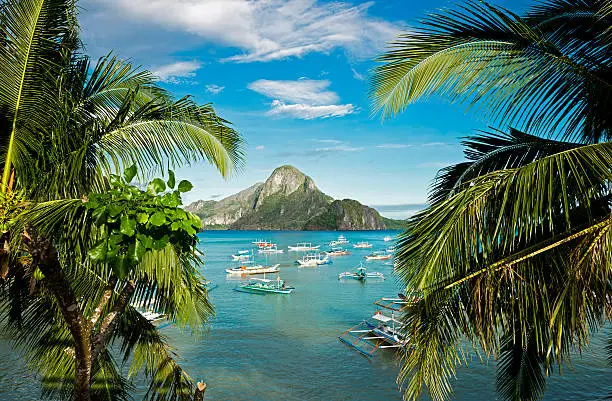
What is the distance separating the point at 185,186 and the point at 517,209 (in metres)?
2.35

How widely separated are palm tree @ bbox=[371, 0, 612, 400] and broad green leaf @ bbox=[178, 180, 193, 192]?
1.74 meters

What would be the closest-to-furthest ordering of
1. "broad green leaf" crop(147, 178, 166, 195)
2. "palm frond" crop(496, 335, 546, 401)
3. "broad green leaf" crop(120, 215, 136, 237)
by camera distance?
"broad green leaf" crop(120, 215, 136, 237), "broad green leaf" crop(147, 178, 166, 195), "palm frond" crop(496, 335, 546, 401)

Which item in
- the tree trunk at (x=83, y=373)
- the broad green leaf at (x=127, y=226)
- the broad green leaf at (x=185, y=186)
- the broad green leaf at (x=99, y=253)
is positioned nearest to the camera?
the broad green leaf at (x=127, y=226)

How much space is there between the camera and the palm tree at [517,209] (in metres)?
3.15

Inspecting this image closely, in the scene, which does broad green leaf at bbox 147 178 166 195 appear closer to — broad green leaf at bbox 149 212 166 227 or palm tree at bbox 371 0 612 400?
broad green leaf at bbox 149 212 166 227

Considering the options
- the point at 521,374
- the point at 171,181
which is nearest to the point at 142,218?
the point at 171,181

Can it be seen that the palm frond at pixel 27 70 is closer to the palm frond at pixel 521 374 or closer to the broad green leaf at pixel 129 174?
the broad green leaf at pixel 129 174

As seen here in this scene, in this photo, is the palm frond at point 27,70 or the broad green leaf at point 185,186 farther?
the palm frond at point 27,70

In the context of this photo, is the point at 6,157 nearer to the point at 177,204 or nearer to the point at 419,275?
the point at 177,204

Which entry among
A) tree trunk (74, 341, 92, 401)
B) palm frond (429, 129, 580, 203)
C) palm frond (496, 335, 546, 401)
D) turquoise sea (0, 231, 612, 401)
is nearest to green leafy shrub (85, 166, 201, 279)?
tree trunk (74, 341, 92, 401)

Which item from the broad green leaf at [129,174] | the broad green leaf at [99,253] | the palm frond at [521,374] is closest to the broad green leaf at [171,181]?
the broad green leaf at [129,174]

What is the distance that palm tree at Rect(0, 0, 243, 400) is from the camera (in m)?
3.07

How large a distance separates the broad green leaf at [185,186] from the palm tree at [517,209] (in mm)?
1739

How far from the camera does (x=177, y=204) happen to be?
3.07 m
